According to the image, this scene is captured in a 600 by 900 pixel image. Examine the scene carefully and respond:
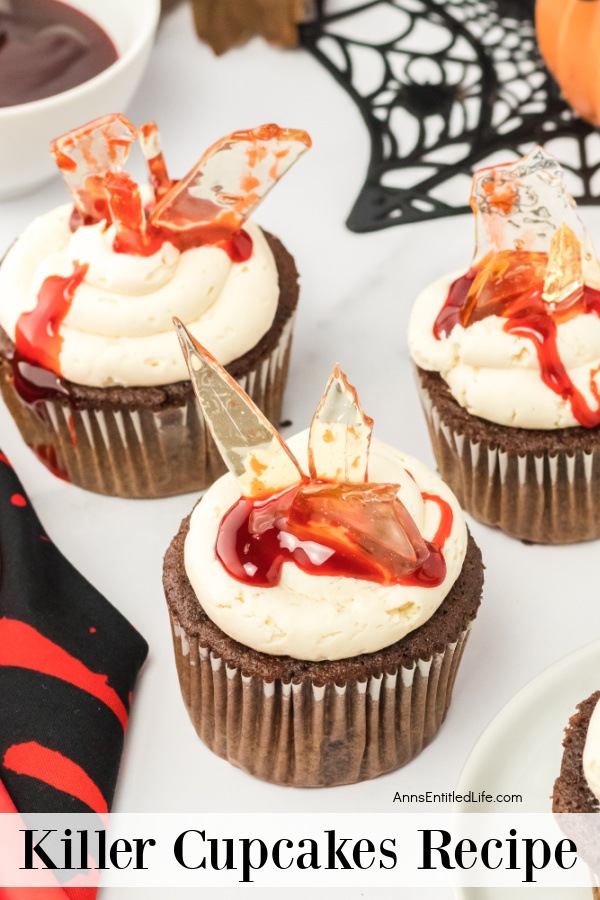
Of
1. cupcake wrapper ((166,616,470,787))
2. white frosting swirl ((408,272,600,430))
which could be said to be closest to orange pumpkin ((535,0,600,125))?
white frosting swirl ((408,272,600,430))

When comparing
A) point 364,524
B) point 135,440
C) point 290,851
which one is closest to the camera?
point 364,524

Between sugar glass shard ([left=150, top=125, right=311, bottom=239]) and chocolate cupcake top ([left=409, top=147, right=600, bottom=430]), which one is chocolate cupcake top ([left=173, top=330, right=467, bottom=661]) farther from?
sugar glass shard ([left=150, top=125, right=311, bottom=239])

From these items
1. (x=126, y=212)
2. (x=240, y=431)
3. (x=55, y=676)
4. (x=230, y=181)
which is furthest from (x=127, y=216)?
(x=55, y=676)

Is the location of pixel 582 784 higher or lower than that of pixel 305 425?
lower

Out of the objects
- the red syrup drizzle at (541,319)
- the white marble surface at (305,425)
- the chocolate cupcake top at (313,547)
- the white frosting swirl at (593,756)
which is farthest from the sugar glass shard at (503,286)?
the white frosting swirl at (593,756)

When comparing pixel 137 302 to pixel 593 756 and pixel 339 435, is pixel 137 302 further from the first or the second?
pixel 593 756

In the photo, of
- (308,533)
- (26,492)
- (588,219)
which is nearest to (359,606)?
(308,533)

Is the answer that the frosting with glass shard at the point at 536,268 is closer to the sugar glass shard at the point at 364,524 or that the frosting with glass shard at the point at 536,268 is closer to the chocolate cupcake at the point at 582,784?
the sugar glass shard at the point at 364,524

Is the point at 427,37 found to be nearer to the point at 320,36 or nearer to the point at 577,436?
the point at 320,36
